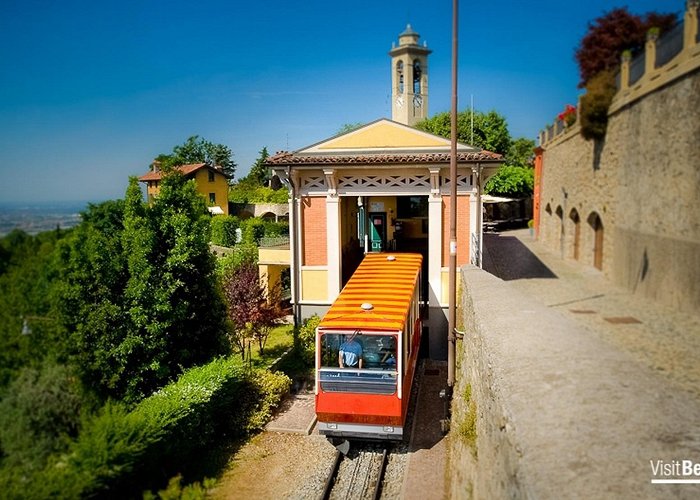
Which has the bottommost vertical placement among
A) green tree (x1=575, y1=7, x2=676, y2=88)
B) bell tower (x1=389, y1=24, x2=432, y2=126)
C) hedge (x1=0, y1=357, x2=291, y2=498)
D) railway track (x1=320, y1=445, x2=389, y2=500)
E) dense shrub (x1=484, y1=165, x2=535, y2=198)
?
railway track (x1=320, y1=445, x2=389, y2=500)

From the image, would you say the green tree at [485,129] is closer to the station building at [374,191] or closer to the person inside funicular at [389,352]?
the station building at [374,191]

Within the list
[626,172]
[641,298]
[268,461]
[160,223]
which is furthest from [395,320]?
[626,172]

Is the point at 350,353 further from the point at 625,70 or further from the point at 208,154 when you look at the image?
the point at 208,154

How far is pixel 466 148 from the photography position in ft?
41.1

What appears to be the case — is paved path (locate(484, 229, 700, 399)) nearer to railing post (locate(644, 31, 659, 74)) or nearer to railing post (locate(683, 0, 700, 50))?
railing post (locate(683, 0, 700, 50))

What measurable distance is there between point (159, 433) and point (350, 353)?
3.25 meters

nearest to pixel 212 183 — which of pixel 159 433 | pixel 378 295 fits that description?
pixel 378 295

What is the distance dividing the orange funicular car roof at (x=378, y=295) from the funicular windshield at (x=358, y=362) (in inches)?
9.1

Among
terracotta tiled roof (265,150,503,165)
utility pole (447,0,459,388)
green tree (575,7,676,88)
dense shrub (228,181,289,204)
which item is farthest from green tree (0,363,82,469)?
dense shrub (228,181,289,204)

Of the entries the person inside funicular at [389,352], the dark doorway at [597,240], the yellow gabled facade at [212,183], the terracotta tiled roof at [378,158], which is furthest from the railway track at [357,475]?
the yellow gabled facade at [212,183]

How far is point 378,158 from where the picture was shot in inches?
493

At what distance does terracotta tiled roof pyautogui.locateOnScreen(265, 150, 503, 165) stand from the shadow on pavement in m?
5.20

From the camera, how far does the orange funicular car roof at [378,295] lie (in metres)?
8.47

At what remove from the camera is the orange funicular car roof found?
27.8 ft
